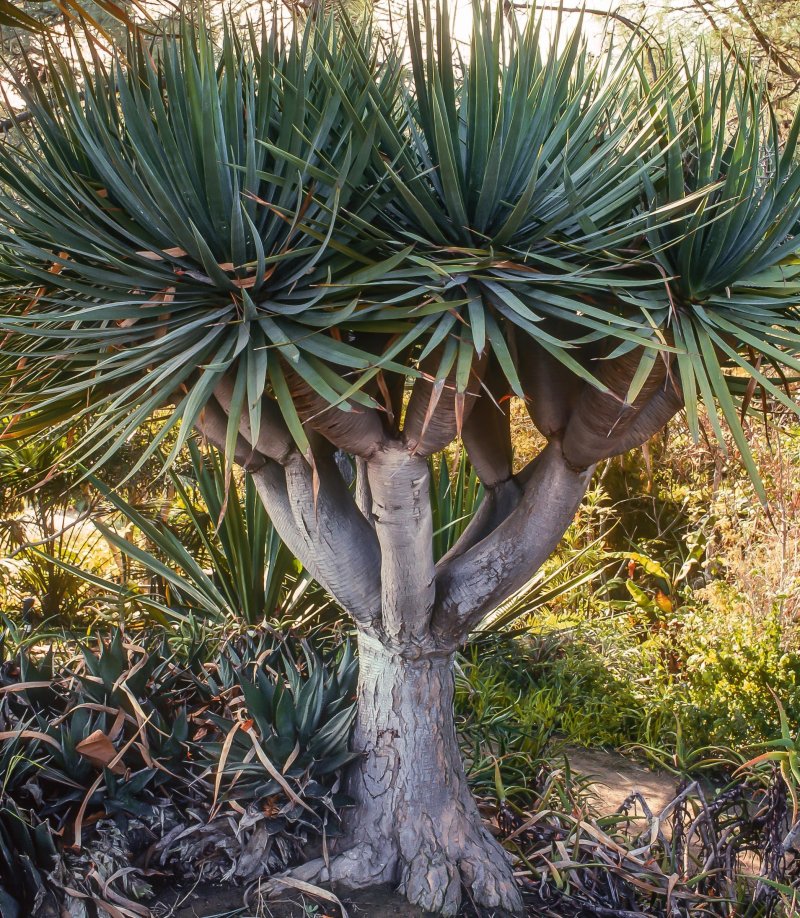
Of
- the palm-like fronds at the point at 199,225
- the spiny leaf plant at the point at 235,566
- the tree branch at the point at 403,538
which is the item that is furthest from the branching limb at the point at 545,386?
the spiny leaf plant at the point at 235,566

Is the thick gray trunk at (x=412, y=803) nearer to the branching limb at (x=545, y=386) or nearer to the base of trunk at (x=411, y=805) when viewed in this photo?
the base of trunk at (x=411, y=805)

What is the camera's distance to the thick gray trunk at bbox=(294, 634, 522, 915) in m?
2.67

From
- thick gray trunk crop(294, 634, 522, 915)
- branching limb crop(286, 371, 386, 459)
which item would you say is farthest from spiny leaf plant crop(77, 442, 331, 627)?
branching limb crop(286, 371, 386, 459)

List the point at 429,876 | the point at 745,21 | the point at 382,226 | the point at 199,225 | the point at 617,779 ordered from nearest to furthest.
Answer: the point at 199,225 < the point at 382,226 < the point at 429,876 < the point at 617,779 < the point at 745,21

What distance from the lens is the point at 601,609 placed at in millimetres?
5953

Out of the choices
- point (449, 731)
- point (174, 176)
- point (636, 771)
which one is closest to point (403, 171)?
point (174, 176)

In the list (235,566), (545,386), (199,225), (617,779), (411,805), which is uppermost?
(199,225)

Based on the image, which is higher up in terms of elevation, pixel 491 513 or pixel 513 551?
pixel 491 513

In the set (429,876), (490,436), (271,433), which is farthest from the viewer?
(490,436)

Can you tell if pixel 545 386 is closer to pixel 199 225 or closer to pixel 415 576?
pixel 415 576

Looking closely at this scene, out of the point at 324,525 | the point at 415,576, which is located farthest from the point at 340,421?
the point at 415,576

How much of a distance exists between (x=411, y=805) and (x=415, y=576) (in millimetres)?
783

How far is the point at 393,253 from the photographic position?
214 centimetres

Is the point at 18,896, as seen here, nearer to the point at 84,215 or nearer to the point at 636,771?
the point at 84,215
